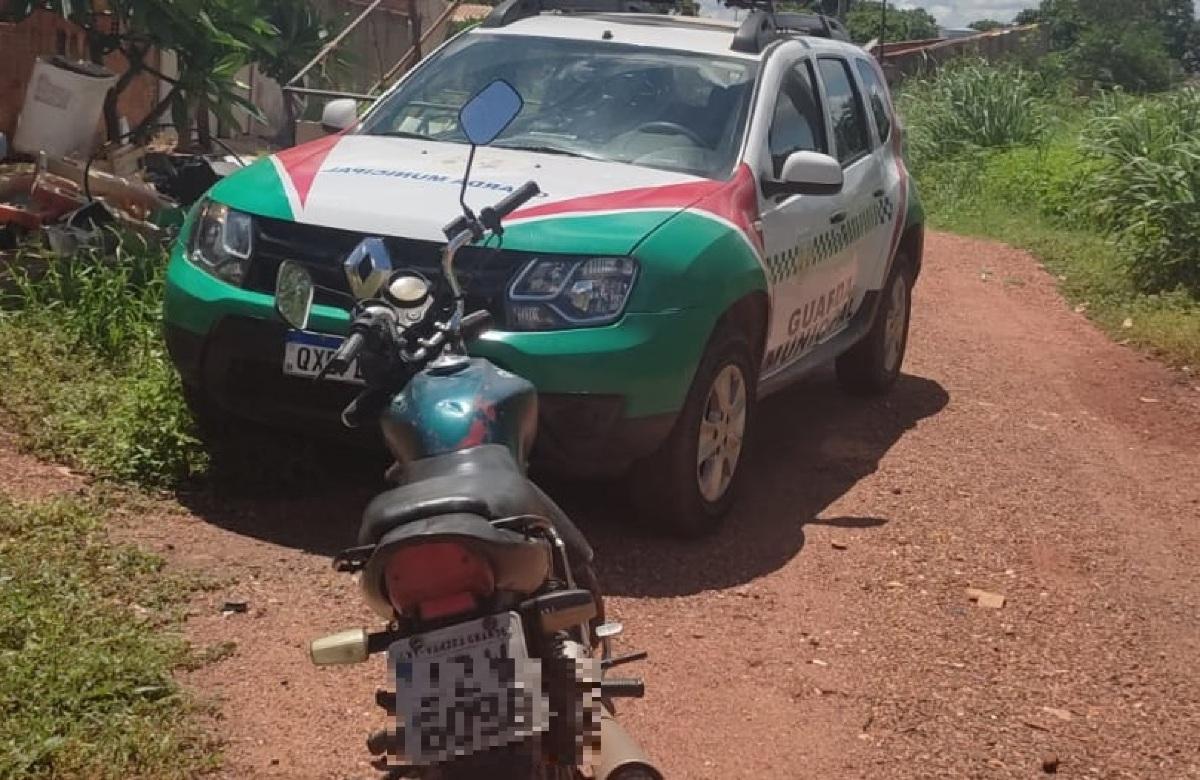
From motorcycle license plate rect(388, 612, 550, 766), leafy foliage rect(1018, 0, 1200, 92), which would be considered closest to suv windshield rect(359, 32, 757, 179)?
motorcycle license plate rect(388, 612, 550, 766)

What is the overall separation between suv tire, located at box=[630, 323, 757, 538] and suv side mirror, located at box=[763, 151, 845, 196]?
0.64 meters

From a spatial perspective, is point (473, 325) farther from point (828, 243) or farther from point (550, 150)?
point (828, 243)

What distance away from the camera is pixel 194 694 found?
13.7 ft

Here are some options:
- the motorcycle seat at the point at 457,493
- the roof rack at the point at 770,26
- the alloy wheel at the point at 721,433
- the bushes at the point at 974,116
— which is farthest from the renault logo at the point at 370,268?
the bushes at the point at 974,116

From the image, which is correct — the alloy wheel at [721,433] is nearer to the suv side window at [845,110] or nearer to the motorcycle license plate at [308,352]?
the motorcycle license plate at [308,352]

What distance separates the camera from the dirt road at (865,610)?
4.37m

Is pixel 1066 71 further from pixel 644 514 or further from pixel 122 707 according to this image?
pixel 122 707

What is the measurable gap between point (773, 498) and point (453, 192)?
1.88 m

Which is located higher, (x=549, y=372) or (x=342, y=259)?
(x=342, y=259)

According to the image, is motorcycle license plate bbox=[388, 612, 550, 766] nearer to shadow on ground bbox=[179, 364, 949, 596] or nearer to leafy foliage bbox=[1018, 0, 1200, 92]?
shadow on ground bbox=[179, 364, 949, 596]

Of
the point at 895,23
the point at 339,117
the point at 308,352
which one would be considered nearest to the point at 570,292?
the point at 308,352

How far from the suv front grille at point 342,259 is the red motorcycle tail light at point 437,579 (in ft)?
7.90

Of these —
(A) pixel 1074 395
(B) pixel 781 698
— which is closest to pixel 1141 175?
(A) pixel 1074 395

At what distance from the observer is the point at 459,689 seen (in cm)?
286
